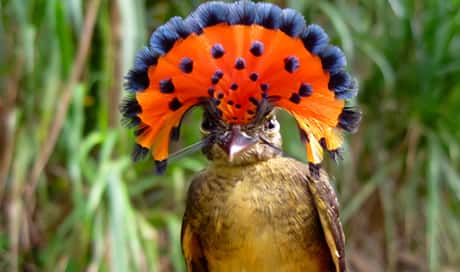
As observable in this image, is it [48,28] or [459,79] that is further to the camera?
[459,79]

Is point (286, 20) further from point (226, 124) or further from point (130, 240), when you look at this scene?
point (130, 240)

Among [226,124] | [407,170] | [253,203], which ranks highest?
[226,124]

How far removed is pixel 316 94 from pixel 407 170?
4.77ft

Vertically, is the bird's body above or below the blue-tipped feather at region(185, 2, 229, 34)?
below

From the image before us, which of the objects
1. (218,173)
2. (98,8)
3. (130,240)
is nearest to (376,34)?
(98,8)

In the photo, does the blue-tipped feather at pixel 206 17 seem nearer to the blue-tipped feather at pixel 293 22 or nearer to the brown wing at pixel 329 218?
the blue-tipped feather at pixel 293 22

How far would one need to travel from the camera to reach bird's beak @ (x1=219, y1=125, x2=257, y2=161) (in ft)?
4.47

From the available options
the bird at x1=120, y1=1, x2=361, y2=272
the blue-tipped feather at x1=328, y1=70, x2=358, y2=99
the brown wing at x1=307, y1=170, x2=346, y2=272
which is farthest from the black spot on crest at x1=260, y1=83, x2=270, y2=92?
the brown wing at x1=307, y1=170, x2=346, y2=272

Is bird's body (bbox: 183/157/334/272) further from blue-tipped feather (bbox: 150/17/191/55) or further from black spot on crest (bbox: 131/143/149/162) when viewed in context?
blue-tipped feather (bbox: 150/17/191/55)

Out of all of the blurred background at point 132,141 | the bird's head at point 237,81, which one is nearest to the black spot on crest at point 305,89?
the bird's head at point 237,81

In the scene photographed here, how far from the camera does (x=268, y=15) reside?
1303 millimetres

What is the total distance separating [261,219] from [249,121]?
200mm

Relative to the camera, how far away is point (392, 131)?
9.18ft

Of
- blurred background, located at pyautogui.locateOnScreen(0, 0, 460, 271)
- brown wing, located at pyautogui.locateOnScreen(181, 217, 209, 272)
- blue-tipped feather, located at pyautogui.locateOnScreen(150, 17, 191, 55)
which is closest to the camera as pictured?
blue-tipped feather, located at pyautogui.locateOnScreen(150, 17, 191, 55)
